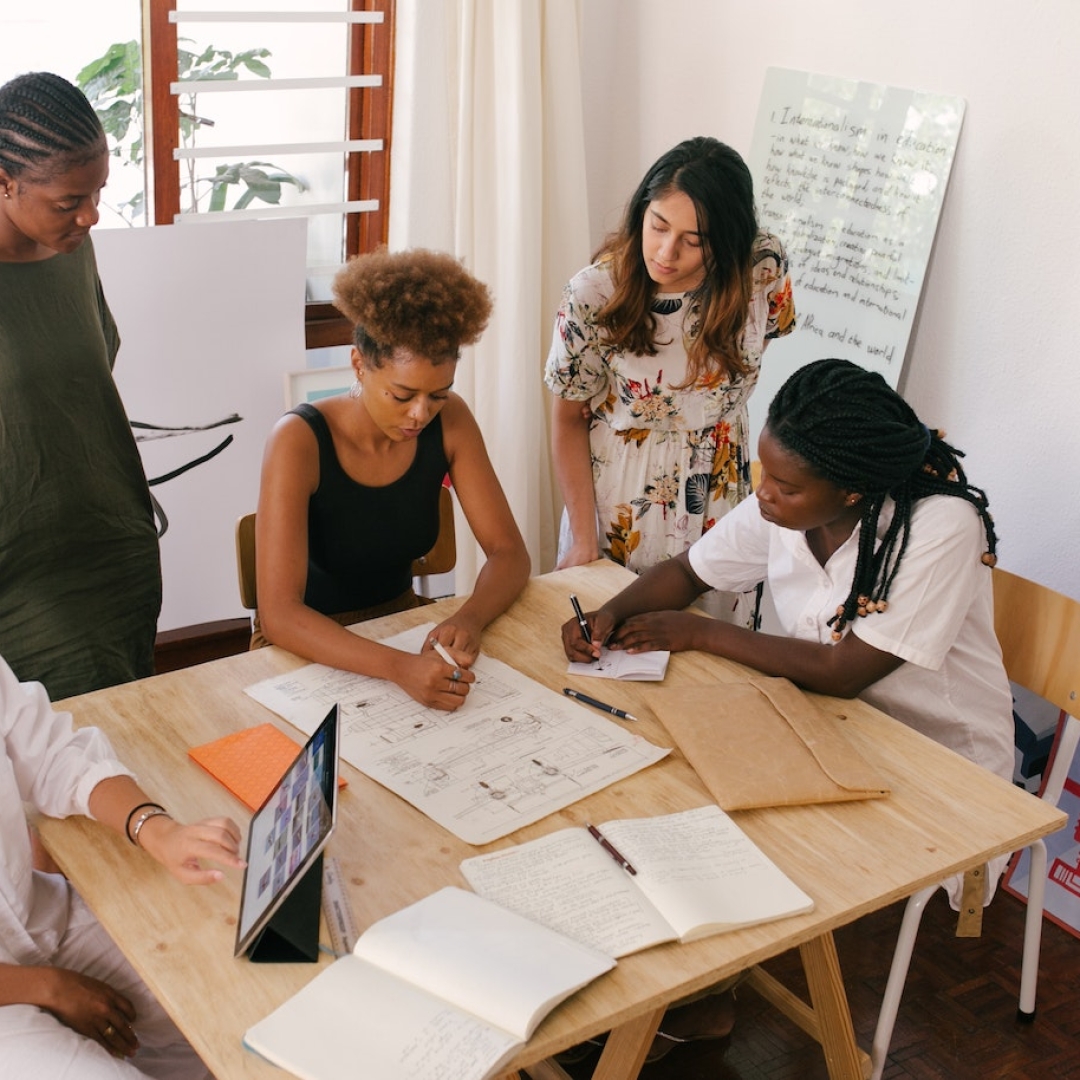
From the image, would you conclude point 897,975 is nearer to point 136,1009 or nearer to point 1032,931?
point 1032,931

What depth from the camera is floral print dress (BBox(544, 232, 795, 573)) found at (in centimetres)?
246

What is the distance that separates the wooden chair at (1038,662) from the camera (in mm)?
2143

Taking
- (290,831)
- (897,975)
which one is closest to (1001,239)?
(897,975)

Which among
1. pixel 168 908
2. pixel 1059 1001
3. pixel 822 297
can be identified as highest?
pixel 822 297

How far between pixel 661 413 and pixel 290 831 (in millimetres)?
1402

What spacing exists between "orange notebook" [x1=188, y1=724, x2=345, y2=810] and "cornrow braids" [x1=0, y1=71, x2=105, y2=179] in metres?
0.84

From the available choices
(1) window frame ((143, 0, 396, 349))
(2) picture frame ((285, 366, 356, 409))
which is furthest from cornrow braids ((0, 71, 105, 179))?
(2) picture frame ((285, 366, 356, 409))

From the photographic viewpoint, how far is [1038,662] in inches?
86.7

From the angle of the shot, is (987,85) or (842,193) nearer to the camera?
(987,85)

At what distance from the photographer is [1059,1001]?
2.42 m

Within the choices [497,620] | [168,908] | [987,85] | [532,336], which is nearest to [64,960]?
[168,908]

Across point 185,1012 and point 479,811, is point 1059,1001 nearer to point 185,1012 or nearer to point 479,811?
point 479,811

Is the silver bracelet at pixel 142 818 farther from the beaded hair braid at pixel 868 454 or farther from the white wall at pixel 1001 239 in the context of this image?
the white wall at pixel 1001 239

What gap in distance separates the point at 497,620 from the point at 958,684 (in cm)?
76
